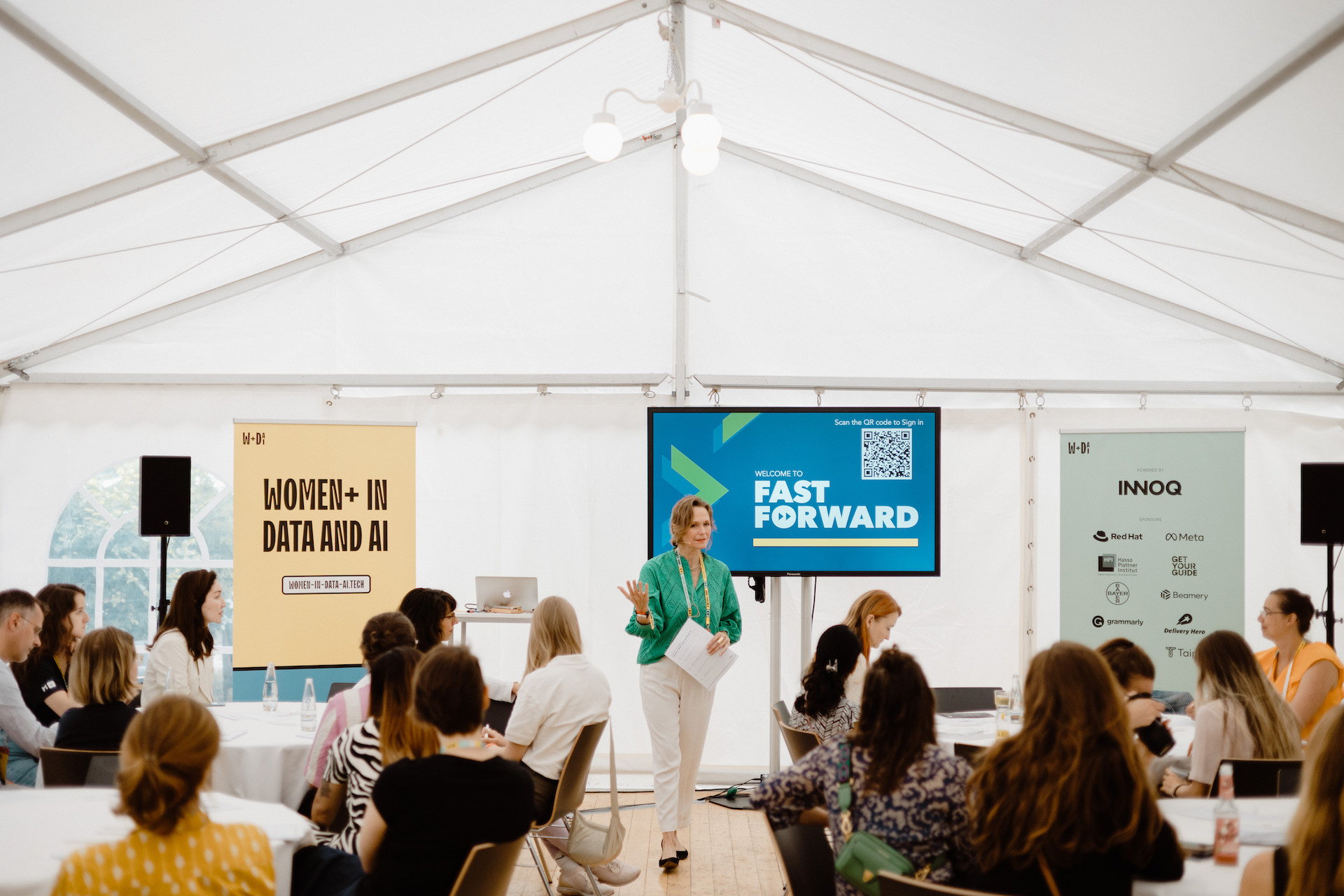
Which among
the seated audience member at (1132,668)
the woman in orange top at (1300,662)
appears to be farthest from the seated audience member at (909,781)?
the woman in orange top at (1300,662)

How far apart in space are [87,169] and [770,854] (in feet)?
15.2

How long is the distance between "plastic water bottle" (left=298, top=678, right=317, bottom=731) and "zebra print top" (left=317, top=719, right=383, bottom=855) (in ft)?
3.52

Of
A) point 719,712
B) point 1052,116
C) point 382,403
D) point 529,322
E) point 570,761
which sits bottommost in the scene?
point 719,712

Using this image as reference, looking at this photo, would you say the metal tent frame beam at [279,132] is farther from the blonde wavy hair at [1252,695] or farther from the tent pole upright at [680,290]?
the blonde wavy hair at [1252,695]

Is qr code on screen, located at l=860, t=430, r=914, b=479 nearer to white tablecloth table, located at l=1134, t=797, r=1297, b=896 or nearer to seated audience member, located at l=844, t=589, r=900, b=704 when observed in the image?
seated audience member, located at l=844, t=589, r=900, b=704

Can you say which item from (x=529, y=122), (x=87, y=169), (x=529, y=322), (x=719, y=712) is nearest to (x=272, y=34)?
(x=87, y=169)

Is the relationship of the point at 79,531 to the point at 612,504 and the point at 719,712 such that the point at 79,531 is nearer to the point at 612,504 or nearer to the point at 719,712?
the point at 612,504

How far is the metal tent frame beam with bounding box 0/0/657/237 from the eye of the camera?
4.54m

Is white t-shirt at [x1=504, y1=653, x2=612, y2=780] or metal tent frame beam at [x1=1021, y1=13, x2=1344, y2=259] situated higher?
metal tent frame beam at [x1=1021, y1=13, x2=1344, y2=259]

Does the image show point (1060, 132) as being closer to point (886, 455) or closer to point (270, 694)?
point (886, 455)

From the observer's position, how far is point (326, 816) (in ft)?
9.62

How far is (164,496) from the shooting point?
18.0ft

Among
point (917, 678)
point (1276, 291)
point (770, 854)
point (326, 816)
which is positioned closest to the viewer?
point (917, 678)

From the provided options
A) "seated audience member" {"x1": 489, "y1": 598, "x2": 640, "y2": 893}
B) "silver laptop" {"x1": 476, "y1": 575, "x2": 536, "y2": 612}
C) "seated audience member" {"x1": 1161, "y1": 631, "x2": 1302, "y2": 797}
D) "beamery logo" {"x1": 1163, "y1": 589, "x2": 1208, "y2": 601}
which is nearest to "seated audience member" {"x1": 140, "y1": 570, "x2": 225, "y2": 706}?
"seated audience member" {"x1": 489, "y1": 598, "x2": 640, "y2": 893}
